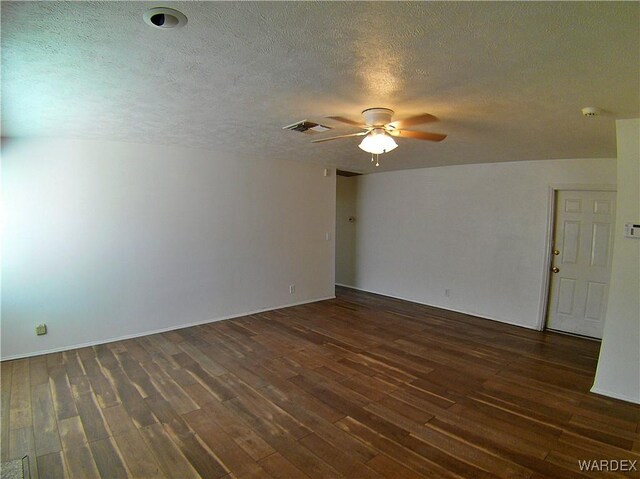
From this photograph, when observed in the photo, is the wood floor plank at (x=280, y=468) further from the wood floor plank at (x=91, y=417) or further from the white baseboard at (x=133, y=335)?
the white baseboard at (x=133, y=335)

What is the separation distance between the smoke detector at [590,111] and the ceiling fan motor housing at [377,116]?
140 cm

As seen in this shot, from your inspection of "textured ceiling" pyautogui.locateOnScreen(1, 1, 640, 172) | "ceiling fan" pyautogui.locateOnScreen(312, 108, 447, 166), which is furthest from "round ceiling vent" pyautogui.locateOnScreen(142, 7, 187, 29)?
"ceiling fan" pyautogui.locateOnScreen(312, 108, 447, 166)

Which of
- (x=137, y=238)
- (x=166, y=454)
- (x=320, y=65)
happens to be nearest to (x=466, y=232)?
(x=320, y=65)

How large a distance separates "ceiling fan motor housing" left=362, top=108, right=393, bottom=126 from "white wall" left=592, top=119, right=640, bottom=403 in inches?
76.0

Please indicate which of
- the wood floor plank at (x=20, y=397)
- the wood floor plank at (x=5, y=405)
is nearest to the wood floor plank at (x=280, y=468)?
the wood floor plank at (x=5, y=405)

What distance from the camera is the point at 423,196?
593cm

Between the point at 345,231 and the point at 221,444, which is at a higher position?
the point at 345,231

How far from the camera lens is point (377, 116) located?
8.52ft

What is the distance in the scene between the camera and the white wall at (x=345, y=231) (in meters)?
7.15

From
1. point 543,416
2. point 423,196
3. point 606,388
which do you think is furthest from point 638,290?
point 423,196

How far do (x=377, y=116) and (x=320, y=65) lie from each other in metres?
0.84

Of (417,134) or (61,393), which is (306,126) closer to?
(417,134)

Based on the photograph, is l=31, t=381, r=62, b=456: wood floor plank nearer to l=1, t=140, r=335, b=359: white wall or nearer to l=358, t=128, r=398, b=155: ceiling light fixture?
l=1, t=140, r=335, b=359: white wall

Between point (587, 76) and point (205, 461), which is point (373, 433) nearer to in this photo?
point (205, 461)
